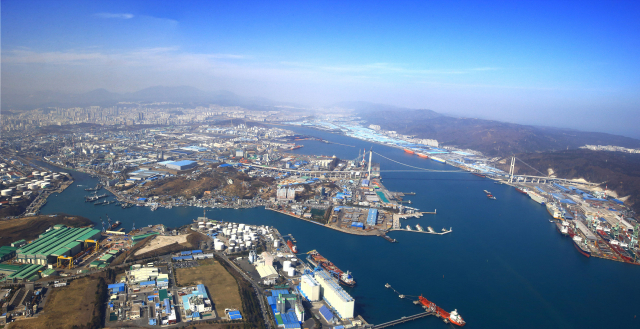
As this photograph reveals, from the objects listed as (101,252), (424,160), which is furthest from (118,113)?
(101,252)

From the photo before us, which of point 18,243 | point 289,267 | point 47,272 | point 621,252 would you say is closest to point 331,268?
point 289,267

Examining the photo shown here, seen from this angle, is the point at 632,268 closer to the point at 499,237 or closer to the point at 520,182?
the point at 499,237

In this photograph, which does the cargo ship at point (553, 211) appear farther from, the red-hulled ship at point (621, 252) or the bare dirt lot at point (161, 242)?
the bare dirt lot at point (161, 242)

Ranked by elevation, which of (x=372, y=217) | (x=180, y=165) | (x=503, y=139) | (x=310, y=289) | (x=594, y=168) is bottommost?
(x=310, y=289)

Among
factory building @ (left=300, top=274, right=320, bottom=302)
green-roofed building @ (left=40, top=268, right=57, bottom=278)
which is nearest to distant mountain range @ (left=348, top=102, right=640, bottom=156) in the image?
factory building @ (left=300, top=274, right=320, bottom=302)

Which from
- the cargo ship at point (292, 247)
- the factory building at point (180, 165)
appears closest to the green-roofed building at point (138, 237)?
the cargo ship at point (292, 247)

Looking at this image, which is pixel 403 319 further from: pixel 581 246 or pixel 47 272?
pixel 47 272

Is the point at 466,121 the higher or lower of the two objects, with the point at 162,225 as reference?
higher

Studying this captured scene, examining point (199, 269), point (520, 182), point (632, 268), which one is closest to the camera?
point (199, 269)
